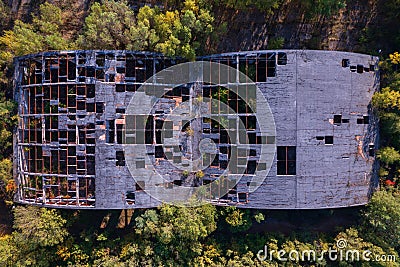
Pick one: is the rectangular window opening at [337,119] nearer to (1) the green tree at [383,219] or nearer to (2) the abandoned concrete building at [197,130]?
(2) the abandoned concrete building at [197,130]

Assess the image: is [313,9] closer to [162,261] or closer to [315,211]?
[315,211]

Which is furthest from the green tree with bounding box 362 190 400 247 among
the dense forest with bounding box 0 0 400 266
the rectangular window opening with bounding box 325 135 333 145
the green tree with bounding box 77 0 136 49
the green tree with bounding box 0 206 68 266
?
the green tree with bounding box 0 206 68 266

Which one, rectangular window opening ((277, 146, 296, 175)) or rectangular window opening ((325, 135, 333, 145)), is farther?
rectangular window opening ((277, 146, 296, 175))

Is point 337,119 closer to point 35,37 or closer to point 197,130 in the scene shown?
point 197,130

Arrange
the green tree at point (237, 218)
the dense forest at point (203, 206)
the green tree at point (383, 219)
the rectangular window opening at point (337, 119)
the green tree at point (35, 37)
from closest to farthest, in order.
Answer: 1. the rectangular window opening at point (337, 119)
2. the green tree at point (383, 219)
3. the dense forest at point (203, 206)
4. the green tree at point (237, 218)
5. the green tree at point (35, 37)

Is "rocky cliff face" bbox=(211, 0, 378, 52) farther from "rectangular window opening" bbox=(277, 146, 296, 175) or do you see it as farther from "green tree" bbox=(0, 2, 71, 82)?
"green tree" bbox=(0, 2, 71, 82)

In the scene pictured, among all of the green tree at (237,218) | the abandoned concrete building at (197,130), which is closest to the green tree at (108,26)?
the abandoned concrete building at (197,130)

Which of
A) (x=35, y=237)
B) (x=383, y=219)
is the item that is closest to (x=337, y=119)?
(x=383, y=219)
